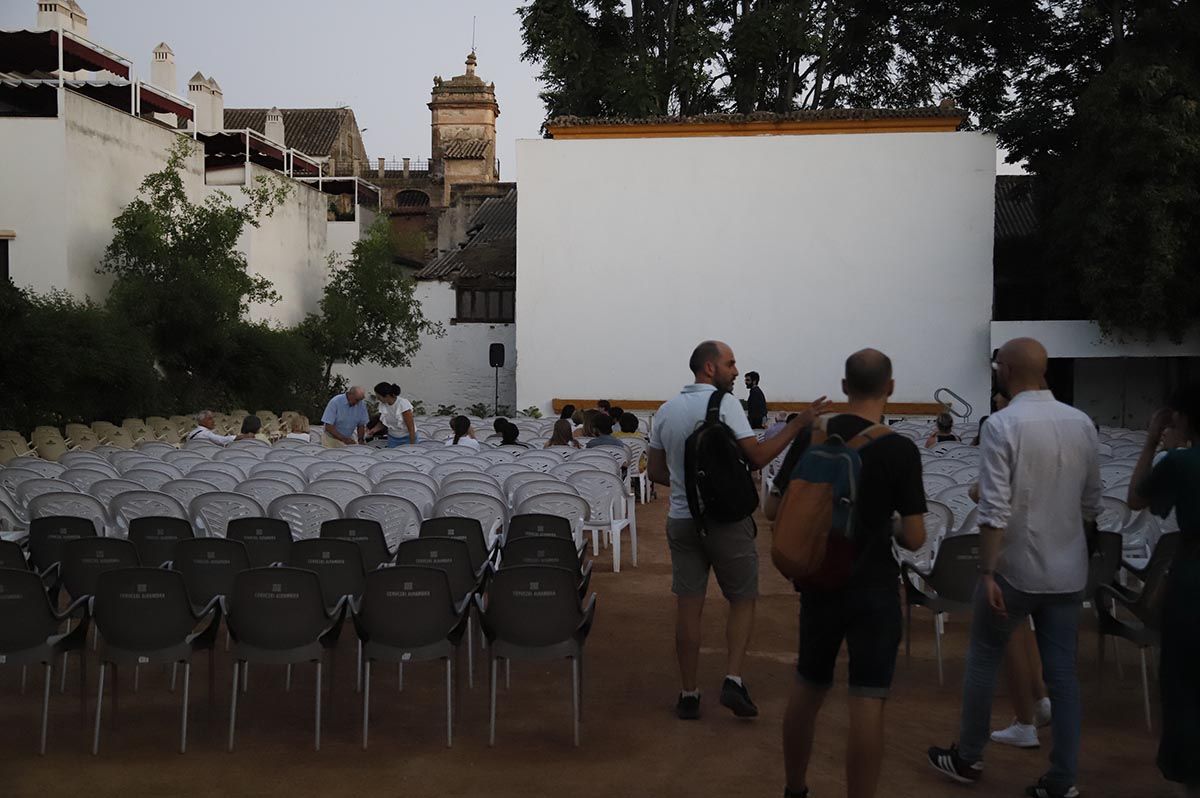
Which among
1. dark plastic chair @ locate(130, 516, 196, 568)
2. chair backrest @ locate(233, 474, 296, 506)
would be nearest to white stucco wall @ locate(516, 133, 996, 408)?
chair backrest @ locate(233, 474, 296, 506)

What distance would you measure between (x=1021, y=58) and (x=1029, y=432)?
2548cm

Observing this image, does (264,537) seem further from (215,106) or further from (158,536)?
(215,106)

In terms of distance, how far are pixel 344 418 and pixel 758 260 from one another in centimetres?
1366

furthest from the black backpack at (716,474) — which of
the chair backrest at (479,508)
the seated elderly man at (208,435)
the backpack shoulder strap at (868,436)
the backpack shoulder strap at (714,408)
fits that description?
the seated elderly man at (208,435)

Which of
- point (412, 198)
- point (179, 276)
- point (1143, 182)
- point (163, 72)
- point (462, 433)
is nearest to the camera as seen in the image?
point (462, 433)

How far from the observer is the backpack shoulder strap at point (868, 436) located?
4.01 metres

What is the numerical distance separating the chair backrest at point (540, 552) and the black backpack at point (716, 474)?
116cm

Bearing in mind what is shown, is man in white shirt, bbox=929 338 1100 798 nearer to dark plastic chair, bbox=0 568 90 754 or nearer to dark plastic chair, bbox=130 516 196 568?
dark plastic chair, bbox=0 568 90 754

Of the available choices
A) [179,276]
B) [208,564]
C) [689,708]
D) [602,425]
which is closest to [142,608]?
[208,564]

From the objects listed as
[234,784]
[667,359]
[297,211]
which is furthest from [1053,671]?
[297,211]

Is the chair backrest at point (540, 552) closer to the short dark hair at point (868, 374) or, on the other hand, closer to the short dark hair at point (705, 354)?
the short dark hair at point (705, 354)

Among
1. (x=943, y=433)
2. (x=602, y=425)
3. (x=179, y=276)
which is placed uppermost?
(x=179, y=276)

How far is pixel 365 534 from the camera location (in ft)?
23.3

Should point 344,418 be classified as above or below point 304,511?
above
